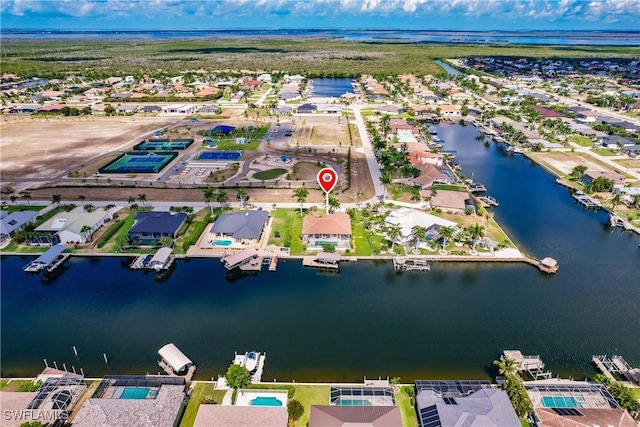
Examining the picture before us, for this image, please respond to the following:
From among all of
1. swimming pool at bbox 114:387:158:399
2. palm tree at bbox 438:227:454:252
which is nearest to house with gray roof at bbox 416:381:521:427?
swimming pool at bbox 114:387:158:399

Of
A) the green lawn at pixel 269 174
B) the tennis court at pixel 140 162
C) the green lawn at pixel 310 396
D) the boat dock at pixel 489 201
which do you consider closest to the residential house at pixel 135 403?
the green lawn at pixel 310 396

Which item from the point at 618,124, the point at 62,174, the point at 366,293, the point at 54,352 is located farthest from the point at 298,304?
the point at 618,124

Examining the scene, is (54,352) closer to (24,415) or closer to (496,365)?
(24,415)

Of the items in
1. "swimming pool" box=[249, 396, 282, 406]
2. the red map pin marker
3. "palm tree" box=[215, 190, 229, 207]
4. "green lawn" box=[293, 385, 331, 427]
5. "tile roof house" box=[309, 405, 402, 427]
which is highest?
the red map pin marker

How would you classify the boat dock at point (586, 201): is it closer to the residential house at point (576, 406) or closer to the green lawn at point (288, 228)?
the residential house at point (576, 406)

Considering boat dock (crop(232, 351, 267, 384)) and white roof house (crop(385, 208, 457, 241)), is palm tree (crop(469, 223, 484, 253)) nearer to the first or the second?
white roof house (crop(385, 208, 457, 241))

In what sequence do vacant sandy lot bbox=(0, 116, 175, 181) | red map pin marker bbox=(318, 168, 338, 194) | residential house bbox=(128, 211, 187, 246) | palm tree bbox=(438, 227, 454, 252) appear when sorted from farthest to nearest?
1. vacant sandy lot bbox=(0, 116, 175, 181)
2. red map pin marker bbox=(318, 168, 338, 194)
3. residential house bbox=(128, 211, 187, 246)
4. palm tree bbox=(438, 227, 454, 252)
